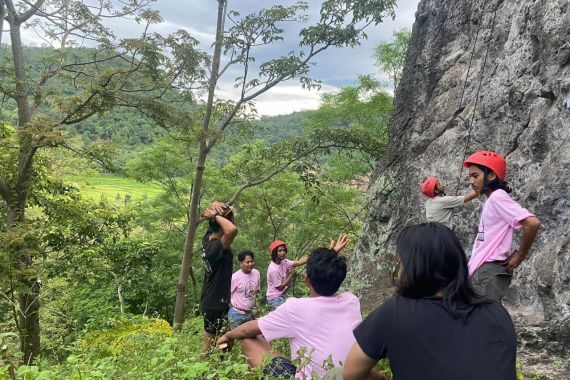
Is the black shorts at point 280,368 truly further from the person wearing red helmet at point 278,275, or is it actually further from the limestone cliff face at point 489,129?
the person wearing red helmet at point 278,275

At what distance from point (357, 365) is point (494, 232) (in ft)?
7.46

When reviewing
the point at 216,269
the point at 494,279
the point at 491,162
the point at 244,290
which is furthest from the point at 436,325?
the point at 244,290

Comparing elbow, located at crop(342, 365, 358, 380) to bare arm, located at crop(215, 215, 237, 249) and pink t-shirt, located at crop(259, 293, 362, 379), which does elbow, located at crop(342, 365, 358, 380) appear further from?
bare arm, located at crop(215, 215, 237, 249)

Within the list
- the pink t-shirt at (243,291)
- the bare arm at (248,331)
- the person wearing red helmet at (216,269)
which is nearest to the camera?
the bare arm at (248,331)

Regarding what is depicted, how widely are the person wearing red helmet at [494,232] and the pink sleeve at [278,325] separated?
Answer: 1.85 m

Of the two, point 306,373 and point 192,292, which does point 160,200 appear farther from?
point 306,373

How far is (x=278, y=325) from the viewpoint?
2.80 m

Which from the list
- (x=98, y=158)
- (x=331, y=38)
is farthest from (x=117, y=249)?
(x=331, y=38)

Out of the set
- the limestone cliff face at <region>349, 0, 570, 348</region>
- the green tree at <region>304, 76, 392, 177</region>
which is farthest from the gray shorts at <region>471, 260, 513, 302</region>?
the green tree at <region>304, 76, 392, 177</region>

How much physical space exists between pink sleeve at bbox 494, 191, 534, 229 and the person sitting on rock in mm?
1783

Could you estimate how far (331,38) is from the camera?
9297 mm

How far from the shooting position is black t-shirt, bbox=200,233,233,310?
181 inches

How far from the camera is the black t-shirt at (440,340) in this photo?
1.71m

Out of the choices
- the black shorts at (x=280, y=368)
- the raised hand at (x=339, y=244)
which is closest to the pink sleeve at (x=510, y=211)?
the raised hand at (x=339, y=244)
